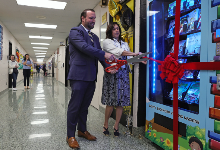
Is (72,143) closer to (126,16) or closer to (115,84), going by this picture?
(115,84)

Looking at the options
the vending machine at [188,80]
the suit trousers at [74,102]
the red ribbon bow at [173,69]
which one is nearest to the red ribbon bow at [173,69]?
the red ribbon bow at [173,69]

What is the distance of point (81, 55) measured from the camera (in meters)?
1.86

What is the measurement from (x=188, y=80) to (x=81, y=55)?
110 cm

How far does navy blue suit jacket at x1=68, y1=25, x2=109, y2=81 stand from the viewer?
5.70 feet

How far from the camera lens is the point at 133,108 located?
2.47 metres

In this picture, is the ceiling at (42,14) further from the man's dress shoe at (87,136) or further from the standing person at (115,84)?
the man's dress shoe at (87,136)

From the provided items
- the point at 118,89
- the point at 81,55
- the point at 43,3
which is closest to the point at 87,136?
the point at 118,89

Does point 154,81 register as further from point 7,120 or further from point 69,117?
point 7,120

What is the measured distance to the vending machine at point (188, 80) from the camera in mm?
1212

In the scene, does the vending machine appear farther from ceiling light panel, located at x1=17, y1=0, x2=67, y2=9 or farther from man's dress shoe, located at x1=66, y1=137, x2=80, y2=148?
ceiling light panel, located at x1=17, y1=0, x2=67, y2=9

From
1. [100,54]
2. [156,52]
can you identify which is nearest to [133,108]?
[156,52]

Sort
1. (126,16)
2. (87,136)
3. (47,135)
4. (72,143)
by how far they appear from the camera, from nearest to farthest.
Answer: (72,143) → (87,136) → (47,135) → (126,16)

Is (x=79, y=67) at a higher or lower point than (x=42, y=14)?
lower

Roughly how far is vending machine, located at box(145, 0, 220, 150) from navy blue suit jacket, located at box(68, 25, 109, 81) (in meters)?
0.63
